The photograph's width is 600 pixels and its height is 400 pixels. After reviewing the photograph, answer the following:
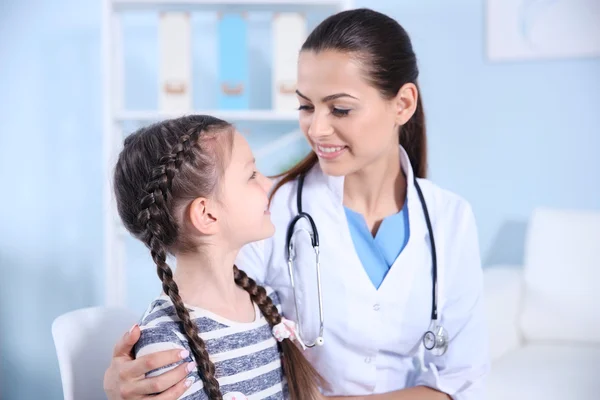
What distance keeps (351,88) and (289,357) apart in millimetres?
498

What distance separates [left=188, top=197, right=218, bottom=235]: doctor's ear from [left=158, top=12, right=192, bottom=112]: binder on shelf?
134 centimetres

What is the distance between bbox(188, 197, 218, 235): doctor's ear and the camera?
1071mm

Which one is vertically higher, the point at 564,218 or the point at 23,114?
the point at 23,114

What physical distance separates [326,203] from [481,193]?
5.41 ft

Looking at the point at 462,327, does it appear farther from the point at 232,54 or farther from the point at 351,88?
the point at 232,54

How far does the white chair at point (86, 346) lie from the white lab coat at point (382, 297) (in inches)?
10.7

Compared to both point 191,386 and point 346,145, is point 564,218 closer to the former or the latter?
point 346,145

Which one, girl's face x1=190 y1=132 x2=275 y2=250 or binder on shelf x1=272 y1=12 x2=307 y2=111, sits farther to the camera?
binder on shelf x1=272 y1=12 x2=307 y2=111

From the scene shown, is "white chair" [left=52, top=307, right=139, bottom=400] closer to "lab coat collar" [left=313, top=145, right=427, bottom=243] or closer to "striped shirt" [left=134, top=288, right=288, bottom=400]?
"striped shirt" [left=134, top=288, right=288, bottom=400]

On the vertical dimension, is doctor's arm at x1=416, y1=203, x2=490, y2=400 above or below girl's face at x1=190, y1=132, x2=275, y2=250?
below

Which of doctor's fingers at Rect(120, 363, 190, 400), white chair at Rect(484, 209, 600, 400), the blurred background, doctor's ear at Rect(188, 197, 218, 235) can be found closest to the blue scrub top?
doctor's ear at Rect(188, 197, 218, 235)

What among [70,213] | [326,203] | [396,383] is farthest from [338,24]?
[70,213]

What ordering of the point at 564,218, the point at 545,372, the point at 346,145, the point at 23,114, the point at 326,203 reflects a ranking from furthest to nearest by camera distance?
the point at 23,114 → the point at 564,218 → the point at 545,372 → the point at 326,203 → the point at 346,145

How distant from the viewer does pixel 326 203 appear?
1354 mm
